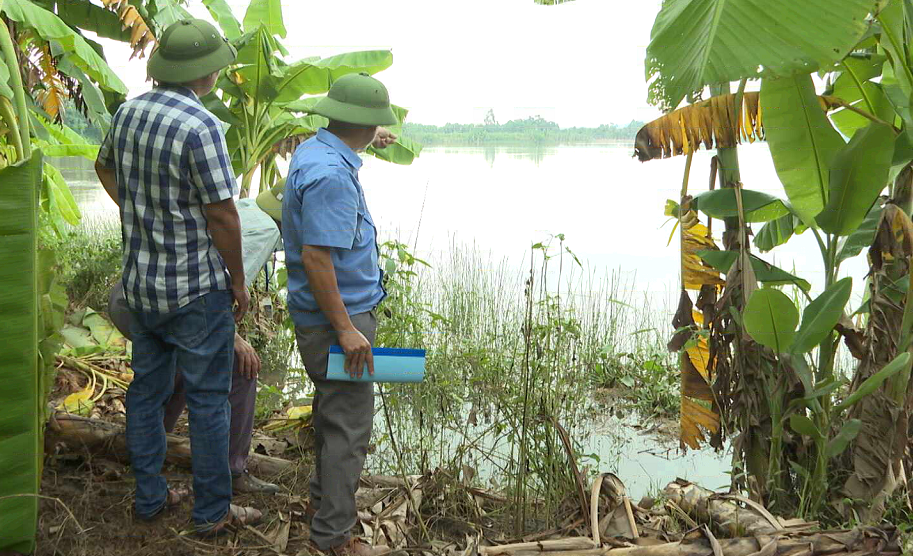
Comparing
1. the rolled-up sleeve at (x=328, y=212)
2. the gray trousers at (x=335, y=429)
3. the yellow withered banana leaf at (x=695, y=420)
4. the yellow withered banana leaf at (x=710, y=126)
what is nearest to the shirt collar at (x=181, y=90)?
the rolled-up sleeve at (x=328, y=212)

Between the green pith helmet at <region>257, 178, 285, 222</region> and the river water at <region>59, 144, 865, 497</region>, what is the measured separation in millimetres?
321

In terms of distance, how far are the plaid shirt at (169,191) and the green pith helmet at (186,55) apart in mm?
50

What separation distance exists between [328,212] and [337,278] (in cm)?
20

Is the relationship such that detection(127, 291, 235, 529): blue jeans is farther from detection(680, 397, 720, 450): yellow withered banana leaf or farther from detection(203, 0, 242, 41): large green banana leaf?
detection(203, 0, 242, 41): large green banana leaf

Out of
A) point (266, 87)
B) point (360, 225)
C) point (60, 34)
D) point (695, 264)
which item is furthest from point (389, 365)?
point (266, 87)

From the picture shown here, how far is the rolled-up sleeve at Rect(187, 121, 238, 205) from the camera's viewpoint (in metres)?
2.16

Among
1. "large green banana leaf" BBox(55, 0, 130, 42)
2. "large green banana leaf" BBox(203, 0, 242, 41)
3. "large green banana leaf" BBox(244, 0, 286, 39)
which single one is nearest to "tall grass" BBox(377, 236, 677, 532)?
"large green banana leaf" BBox(244, 0, 286, 39)

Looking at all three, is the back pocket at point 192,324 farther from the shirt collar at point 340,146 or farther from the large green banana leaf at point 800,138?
the large green banana leaf at point 800,138

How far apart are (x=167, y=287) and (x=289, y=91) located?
3621 millimetres

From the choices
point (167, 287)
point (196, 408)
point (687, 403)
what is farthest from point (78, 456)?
point (687, 403)

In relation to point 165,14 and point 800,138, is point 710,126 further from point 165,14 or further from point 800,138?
point 165,14

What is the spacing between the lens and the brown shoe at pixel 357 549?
224 centimetres

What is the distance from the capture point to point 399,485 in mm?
2736

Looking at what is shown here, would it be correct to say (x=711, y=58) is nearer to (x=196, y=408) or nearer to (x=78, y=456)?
(x=196, y=408)
